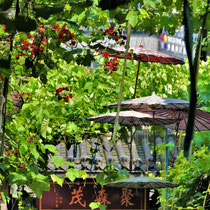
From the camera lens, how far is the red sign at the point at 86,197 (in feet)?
44.5

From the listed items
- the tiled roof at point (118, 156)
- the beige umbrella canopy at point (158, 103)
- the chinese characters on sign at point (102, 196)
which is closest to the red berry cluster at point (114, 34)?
the beige umbrella canopy at point (158, 103)

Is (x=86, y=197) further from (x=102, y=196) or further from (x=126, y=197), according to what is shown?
(x=126, y=197)

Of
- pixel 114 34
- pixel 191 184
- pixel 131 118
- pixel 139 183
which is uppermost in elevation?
pixel 114 34

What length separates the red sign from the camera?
44.5ft

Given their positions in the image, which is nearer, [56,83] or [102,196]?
[56,83]

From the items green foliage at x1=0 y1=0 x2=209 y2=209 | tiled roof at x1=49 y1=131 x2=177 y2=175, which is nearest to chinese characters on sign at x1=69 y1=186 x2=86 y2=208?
tiled roof at x1=49 y1=131 x2=177 y2=175

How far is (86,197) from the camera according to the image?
1370cm

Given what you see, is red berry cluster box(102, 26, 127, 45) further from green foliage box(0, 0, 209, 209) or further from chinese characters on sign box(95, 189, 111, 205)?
chinese characters on sign box(95, 189, 111, 205)

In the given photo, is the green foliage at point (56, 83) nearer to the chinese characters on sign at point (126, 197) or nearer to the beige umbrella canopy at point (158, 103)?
the beige umbrella canopy at point (158, 103)

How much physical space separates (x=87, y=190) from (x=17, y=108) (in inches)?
336

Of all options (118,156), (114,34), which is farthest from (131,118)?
(118,156)

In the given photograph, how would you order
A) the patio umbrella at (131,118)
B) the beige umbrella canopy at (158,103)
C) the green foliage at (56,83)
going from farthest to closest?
1. the patio umbrella at (131,118)
2. the beige umbrella canopy at (158,103)
3. the green foliage at (56,83)

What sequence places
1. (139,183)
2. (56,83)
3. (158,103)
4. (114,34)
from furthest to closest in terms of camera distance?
1. (56,83)
2. (139,183)
3. (158,103)
4. (114,34)

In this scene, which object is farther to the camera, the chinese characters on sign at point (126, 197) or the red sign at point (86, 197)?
the chinese characters on sign at point (126, 197)
